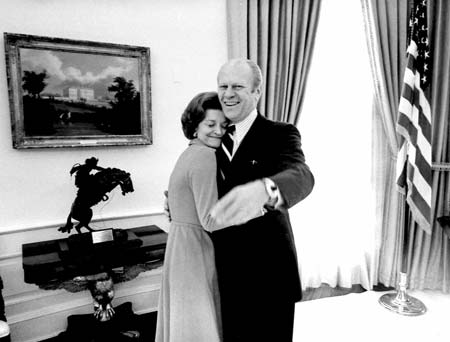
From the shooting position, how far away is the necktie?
1.58 metres

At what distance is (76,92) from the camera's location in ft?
8.36

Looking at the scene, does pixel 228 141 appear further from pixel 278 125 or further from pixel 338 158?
pixel 338 158

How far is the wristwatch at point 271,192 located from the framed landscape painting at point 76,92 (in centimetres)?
197

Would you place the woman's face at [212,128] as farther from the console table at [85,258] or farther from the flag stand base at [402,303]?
the flag stand base at [402,303]

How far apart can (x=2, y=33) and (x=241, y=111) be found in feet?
6.05

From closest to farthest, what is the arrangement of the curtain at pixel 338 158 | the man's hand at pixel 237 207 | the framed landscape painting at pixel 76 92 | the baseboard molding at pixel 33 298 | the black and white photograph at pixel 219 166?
the man's hand at pixel 237 207 < the black and white photograph at pixel 219 166 < the framed landscape painting at pixel 76 92 < the baseboard molding at pixel 33 298 < the curtain at pixel 338 158

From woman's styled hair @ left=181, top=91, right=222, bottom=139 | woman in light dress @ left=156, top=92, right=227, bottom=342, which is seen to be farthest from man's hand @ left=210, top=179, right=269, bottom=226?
woman's styled hair @ left=181, top=91, right=222, bottom=139

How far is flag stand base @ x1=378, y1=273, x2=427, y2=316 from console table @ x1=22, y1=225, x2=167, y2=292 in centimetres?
214

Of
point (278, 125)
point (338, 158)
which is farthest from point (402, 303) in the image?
point (278, 125)

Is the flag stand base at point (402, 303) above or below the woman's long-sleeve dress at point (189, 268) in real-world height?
below

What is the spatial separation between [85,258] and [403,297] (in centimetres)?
279

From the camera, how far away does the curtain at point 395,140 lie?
321 centimetres

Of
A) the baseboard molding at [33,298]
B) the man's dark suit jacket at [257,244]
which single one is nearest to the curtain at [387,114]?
the man's dark suit jacket at [257,244]

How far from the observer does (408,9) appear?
3.27 m
